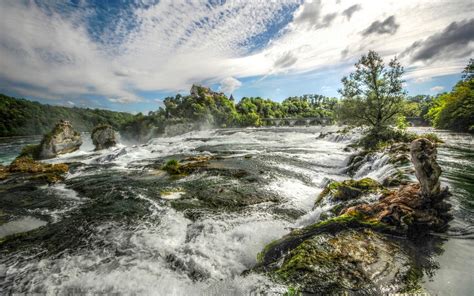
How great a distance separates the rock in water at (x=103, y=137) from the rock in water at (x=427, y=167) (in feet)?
156

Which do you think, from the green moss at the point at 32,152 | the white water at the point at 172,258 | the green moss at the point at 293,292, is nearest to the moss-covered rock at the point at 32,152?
the green moss at the point at 32,152

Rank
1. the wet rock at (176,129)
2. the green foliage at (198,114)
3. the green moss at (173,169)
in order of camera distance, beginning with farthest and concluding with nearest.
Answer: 1. the green foliage at (198,114)
2. the wet rock at (176,129)
3. the green moss at (173,169)

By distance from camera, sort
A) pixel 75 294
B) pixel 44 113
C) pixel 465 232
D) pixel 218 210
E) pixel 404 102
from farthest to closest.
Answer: pixel 44 113, pixel 404 102, pixel 218 210, pixel 465 232, pixel 75 294

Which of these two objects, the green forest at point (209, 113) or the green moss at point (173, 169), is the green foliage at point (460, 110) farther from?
the green moss at point (173, 169)

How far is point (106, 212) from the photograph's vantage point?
9492 millimetres

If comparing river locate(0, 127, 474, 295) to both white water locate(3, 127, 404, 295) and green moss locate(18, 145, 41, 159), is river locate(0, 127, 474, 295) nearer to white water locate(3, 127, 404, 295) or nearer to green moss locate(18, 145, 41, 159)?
white water locate(3, 127, 404, 295)

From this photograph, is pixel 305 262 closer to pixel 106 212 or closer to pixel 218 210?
pixel 218 210

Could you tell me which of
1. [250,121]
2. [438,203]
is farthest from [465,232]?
[250,121]

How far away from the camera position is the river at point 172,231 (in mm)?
4938

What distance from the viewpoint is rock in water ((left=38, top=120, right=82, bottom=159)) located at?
33625mm

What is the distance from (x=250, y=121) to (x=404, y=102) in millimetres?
90469

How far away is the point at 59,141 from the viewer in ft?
116

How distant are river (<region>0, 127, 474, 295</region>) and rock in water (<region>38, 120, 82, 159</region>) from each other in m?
25.0

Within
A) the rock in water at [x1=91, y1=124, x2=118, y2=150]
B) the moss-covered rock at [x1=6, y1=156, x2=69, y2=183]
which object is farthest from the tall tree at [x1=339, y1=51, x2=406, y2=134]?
the rock in water at [x1=91, y1=124, x2=118, y2=150]
